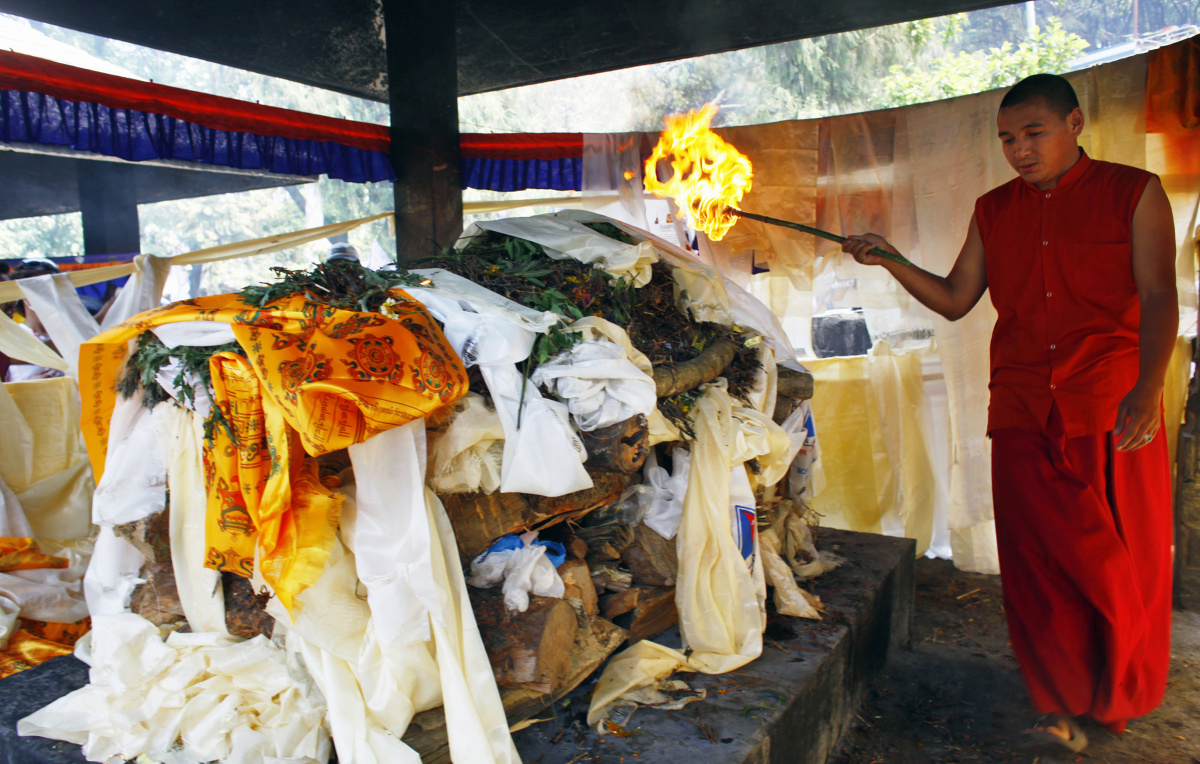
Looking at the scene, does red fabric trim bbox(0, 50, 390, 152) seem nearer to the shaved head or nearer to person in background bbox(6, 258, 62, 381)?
person in background bbox(6, 258, 62, 381)

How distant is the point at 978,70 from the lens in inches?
798

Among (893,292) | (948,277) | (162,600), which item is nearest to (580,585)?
(162,600)

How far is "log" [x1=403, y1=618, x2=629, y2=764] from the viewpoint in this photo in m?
2.07

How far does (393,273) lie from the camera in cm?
265

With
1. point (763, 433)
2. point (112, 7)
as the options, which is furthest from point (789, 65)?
point (763, 433)

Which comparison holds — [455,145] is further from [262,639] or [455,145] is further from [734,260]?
[262,639]

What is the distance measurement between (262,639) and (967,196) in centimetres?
434

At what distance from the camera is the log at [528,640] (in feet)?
7.10

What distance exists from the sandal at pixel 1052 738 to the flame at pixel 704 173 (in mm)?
2613

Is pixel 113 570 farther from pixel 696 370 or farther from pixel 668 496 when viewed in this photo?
pixel 696 370

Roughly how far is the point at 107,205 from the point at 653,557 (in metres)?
8.85

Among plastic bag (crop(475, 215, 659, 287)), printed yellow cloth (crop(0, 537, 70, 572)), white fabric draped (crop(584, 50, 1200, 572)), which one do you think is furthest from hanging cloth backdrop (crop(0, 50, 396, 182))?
plastic bag (crop(475, 215, 659, 287))

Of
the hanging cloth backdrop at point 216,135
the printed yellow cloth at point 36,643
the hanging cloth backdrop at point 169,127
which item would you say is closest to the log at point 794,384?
the hanging cloth backdrop at point 216,135

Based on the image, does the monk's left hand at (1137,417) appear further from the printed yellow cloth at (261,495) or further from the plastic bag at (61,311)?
the plastic bag at (61,311)
